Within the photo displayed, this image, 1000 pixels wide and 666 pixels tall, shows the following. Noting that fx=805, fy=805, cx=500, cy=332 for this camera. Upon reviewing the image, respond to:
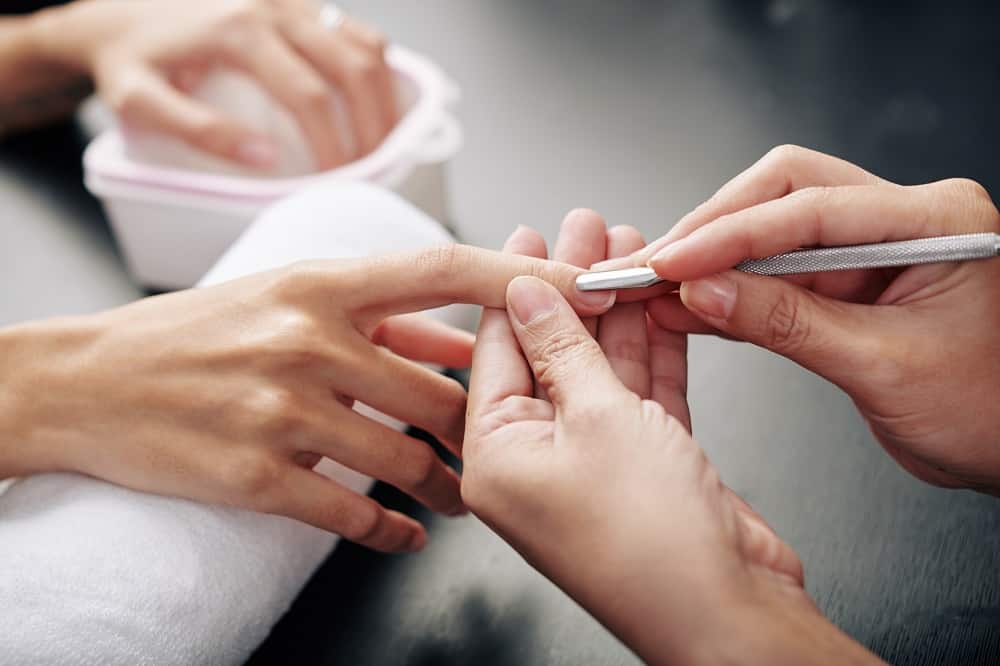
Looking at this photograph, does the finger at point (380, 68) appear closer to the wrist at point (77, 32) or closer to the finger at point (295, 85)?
the finger at point (295, 85)

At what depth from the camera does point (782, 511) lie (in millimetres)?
544

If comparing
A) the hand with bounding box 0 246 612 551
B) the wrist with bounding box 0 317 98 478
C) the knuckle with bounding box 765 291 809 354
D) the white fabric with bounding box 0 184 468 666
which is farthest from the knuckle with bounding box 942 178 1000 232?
the wrist with bounding box 0 317 98 478

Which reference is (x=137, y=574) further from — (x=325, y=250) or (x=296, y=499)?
(x=325, y=250)

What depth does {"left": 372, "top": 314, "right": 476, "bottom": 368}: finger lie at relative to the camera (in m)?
0.56

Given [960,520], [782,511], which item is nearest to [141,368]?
[782,511]

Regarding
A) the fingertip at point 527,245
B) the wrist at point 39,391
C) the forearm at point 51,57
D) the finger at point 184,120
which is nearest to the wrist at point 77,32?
the forearm at point 51,57

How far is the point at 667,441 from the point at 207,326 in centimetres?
29

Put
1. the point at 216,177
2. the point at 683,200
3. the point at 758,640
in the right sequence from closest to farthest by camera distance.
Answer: the point at 758,640 → the point at 216,177 → the point at 683,200

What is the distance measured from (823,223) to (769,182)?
0.05m

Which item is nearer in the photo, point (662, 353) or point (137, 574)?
point (137, 574)

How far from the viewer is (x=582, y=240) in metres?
0.56

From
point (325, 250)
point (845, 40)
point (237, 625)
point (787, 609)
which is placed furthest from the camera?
point (845, 40)

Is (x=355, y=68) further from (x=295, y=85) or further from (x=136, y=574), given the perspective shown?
(x=136, y=574)

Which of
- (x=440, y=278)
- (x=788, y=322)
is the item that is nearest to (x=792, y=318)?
(x=788, y=322)
